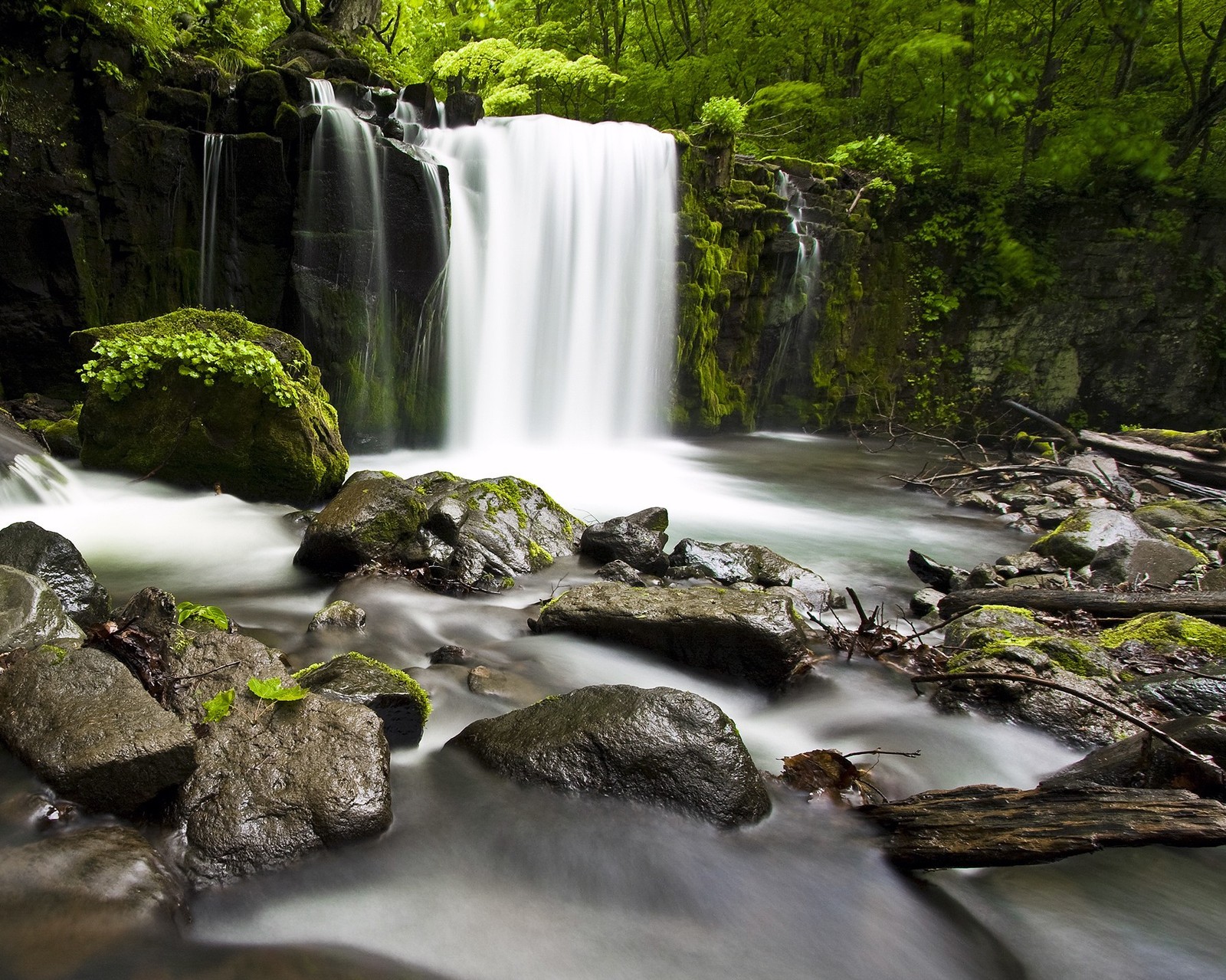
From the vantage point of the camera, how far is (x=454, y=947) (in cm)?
217

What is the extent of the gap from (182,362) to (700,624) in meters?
5.46

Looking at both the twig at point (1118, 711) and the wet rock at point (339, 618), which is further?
the wet rock at point (339, 618)

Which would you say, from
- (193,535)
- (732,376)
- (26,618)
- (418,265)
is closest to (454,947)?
(26,618)

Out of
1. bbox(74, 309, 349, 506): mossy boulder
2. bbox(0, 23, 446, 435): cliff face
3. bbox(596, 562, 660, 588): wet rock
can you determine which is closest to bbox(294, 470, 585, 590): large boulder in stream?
bbox(596, 562, 660, 588): wet rock

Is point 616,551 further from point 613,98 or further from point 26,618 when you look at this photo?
point 613,98

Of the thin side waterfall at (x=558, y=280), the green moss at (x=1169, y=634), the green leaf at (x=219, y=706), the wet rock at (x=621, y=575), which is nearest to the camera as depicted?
the green leaf at (x=219, y=706)

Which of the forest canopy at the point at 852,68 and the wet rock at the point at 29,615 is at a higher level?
the forest canopy at the point at 852,68

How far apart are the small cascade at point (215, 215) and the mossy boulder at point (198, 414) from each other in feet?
9.33

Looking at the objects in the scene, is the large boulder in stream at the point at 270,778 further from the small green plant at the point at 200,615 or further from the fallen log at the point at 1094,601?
the fallen log at the point at 1094,601

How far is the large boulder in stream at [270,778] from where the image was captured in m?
2.26

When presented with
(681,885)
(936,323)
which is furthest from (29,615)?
(936,323)

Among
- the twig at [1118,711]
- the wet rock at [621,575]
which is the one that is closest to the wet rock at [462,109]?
the wet rock at [621,575]

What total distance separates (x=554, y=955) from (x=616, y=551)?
3.74m

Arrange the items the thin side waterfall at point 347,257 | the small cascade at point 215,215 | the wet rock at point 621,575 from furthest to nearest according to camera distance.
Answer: the thin side waterfall at point 347,257 < the small cascade at point 215,215 < the wet rock at point 621,575
